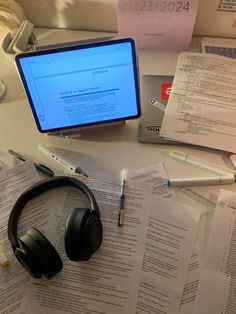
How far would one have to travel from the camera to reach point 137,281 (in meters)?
0.63

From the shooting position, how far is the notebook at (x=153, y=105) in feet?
2.59

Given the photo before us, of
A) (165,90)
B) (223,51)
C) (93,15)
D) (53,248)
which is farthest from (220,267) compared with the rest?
(93,15)

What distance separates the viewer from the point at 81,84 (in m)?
0.70

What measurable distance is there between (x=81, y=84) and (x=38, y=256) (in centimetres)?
34

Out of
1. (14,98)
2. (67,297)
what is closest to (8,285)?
(67,297)

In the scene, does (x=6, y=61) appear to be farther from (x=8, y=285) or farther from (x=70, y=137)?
(x=8, y=285)

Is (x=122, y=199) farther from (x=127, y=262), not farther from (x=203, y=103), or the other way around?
(x=203, y=103)

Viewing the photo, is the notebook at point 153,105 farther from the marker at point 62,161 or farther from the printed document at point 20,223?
the printed document at point 20,223

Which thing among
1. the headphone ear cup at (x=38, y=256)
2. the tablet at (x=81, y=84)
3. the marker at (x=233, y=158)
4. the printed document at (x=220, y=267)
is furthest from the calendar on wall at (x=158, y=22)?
the headphone ear cup at (x=38, y=256)

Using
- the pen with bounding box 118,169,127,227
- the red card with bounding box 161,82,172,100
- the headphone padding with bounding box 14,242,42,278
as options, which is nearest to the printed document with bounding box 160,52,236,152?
the red card with bounding box 161,82,172,100

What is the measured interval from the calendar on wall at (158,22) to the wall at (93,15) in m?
0.06

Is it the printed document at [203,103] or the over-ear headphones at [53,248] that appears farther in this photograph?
the printed document at [203,103]

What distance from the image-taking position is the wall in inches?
34.9

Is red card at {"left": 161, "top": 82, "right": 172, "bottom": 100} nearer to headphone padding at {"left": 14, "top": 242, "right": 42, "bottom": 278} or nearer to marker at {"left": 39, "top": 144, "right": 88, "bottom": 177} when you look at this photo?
marker at {"left": 39, "top": 144, "right": 88, "bottom": 177}
